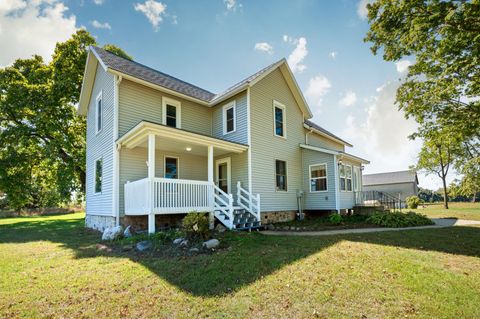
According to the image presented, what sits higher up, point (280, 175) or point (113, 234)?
point (280, 175)

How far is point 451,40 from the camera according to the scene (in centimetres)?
786

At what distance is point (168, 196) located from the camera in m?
8.94

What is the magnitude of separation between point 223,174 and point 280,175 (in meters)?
2.94

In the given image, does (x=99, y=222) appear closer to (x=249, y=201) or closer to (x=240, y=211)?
(x=240, y=211)

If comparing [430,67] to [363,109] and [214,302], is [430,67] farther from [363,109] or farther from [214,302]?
[214,302]

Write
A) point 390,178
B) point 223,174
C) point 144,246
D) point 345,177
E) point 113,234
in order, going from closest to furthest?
point 144,246 → point 113,234 → point 223,174 → point 345,177 → point 390,178

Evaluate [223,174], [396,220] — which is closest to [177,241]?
[223,174]

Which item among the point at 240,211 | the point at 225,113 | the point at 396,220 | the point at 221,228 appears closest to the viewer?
the point at 221,228

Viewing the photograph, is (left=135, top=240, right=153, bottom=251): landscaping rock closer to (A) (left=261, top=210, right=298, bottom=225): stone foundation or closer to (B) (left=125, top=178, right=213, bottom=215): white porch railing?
(B) (left=125, top=178, right=213, bottom=215): white porch railing

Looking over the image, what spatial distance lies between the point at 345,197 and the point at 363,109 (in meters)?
4.84

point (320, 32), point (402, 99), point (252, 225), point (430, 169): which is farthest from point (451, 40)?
point (430, 169)

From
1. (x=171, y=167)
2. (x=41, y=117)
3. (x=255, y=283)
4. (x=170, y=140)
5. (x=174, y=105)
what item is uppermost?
(x=41, y=117)

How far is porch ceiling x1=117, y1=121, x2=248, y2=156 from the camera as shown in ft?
28.2

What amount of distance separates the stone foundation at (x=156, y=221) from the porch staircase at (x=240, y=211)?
185 centimetres
